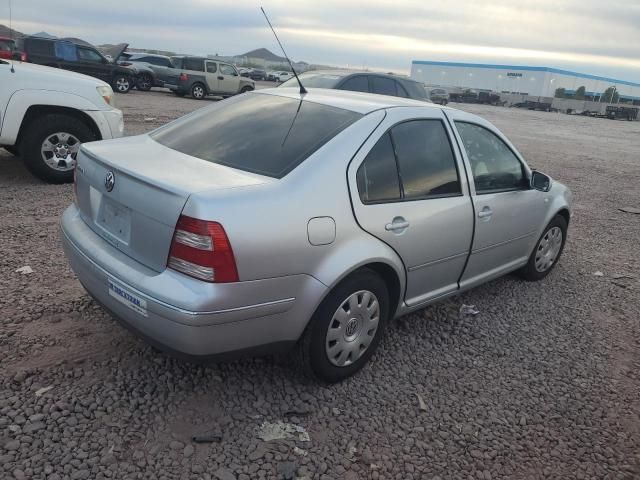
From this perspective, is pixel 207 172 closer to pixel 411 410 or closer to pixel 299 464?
pixel 299 464

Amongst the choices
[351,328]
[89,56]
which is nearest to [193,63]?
[89,56]

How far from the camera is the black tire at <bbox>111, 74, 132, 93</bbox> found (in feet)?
66.1

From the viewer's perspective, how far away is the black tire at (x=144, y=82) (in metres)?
22.4

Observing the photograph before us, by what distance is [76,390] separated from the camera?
2.87 m

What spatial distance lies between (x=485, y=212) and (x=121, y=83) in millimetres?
19519

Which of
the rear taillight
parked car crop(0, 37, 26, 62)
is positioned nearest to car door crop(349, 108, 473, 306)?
the rear taillight

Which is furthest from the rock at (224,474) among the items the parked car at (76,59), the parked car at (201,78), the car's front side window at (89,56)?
the parked car at (201,78)

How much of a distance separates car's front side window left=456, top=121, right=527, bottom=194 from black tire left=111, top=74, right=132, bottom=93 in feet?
62.0

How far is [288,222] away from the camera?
102 inches

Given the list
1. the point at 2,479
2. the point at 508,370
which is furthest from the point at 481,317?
the point at 2,479

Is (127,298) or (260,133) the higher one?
(260,133)

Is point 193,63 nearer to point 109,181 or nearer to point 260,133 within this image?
point 260,133

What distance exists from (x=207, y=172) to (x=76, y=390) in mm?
1357

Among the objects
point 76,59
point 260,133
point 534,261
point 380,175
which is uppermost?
point 76,59
